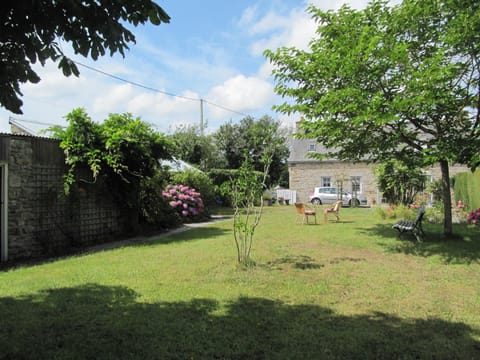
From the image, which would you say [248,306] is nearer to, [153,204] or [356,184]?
[153,204]

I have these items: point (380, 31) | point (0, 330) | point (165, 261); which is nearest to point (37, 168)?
point (165, 261)

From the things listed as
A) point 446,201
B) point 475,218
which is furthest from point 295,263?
point 475,218

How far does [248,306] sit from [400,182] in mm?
14088

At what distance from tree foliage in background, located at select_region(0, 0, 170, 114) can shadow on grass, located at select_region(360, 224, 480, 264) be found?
6.59m

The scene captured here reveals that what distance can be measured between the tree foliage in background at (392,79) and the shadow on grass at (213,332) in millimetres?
4067

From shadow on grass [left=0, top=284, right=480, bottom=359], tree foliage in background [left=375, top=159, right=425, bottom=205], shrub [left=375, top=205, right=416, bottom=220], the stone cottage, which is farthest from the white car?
shadow on grass [left=0, top=284, right=480, bottom=359]

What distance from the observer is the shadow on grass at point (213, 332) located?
2934 millimetres

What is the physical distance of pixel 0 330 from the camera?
11.1 ft

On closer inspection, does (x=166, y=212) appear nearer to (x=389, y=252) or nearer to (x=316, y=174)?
(x=389, y=252)

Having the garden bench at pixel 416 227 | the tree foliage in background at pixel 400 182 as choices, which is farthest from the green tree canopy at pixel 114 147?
the tree foliage in background at pixel 400 182

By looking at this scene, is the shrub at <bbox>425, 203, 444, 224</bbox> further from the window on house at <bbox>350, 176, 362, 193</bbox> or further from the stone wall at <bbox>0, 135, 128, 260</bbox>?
the window on house at <bbox>350, 176, 362, 193</bbox>

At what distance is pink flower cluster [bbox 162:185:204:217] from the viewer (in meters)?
13.5

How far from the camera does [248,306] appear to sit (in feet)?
13.4

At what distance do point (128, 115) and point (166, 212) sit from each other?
3.81 m
